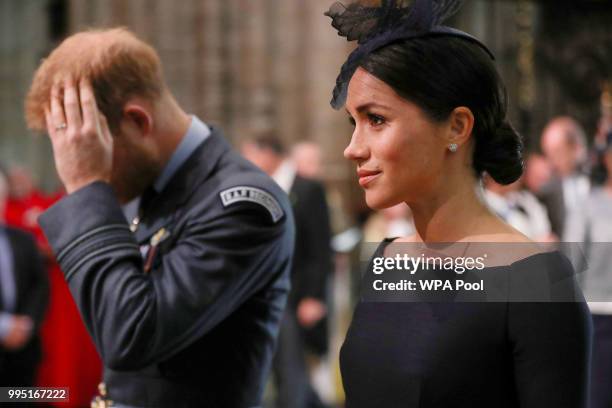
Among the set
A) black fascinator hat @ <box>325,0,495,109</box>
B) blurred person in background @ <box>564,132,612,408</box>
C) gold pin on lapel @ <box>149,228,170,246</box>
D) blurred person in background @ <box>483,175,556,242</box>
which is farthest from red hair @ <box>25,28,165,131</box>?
blurred person in background @ <box>483,175,556,242</box>

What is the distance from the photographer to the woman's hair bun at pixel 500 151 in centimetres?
173

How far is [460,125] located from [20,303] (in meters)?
4.74

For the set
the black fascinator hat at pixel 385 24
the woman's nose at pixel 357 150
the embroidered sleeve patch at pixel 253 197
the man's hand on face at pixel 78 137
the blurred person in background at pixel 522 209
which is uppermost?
the black fascinator hat at pixel 385 24

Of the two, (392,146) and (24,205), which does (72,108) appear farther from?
(24,205)

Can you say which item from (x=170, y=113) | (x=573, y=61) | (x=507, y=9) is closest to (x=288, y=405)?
(x=170, y=113)

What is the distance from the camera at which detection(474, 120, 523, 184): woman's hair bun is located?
1.73m

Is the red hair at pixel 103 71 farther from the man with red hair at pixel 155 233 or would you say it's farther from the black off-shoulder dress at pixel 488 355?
the black off-shoulder dress at pixel 488 355

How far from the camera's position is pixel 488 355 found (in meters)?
1.59

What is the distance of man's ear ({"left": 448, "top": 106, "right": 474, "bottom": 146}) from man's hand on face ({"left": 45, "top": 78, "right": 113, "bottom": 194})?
2.75 feet

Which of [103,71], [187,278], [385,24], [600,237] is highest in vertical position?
[385,24]

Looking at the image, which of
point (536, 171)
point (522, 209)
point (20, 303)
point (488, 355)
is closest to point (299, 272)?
point (522, 209)

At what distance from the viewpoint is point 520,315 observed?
158 centimetres

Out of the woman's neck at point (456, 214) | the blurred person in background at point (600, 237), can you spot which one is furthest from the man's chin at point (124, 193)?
the blurred person in background at point (600, 237)

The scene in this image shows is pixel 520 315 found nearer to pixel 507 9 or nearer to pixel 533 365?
pixel 533 365
